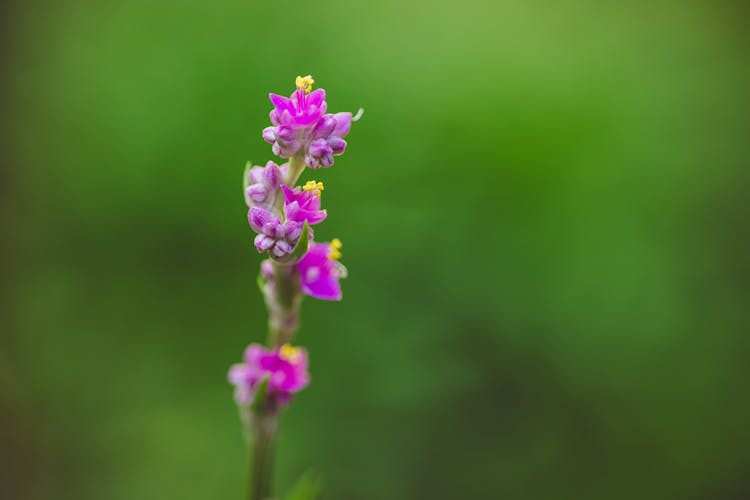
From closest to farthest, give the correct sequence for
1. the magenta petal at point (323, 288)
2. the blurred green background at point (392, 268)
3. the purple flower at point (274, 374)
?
the magenta petal at point (323, 288) < the purple flower at point (274, 374) < the blurred green background at point (392, 268)

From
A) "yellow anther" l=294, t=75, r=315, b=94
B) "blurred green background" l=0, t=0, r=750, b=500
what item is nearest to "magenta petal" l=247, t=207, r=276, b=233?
"yellow anther" l=294, t=75, r=315, b=94

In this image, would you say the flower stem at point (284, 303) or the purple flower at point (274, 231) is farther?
the flower stem at point (284, 303)

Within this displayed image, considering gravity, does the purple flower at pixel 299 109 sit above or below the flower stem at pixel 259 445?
above

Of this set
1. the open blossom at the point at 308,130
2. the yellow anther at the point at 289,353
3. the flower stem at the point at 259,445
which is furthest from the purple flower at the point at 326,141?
the flower stem at the point at 259,445

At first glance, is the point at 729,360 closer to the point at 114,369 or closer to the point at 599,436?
the point at 599,436

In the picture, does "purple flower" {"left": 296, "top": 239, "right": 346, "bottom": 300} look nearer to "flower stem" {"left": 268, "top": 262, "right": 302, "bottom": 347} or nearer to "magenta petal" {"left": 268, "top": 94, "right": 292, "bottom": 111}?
"flower stem" {"left": 268, "top": 262, "right": 302, "bottom": 347}

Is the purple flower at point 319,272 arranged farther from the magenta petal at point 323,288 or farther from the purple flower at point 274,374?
the purple flower at point 274,374

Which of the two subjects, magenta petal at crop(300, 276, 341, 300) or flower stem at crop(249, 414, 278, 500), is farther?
flower stem at crop(249, 414, 278, 500)
